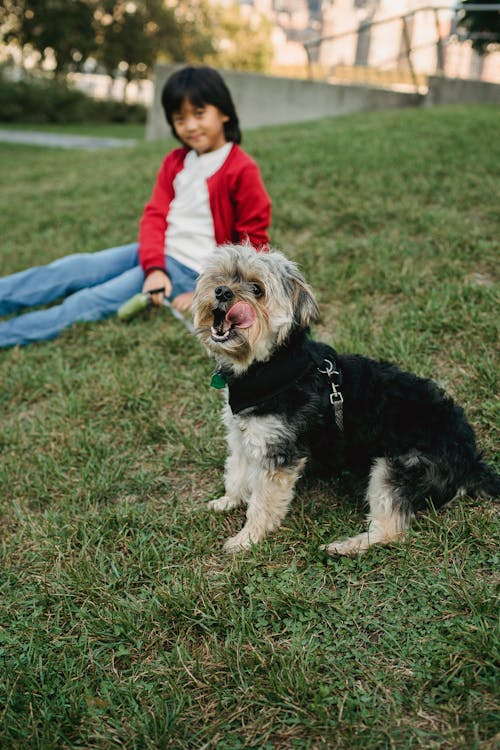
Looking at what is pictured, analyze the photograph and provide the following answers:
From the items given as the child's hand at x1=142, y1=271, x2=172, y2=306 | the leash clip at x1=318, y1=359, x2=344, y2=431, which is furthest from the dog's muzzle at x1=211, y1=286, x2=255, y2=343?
the child's hand at x1=142, y1=271, x2=172, y2=306

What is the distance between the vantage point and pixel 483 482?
2.85 meters

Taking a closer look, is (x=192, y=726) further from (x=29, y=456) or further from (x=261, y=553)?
(x=29, y=456)

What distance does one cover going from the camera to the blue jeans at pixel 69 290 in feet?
16.6

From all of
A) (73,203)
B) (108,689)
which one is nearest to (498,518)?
(108,689)

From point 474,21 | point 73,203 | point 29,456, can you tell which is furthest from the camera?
point 474,21

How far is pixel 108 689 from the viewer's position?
A: 2227 millimetres

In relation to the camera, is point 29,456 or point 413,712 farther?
point 29,456

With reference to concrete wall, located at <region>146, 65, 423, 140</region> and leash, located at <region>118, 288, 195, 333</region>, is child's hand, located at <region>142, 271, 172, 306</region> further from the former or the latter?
concrete wall, located at <region>146, 65, 423, 140</region>

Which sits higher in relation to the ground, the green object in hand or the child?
the child

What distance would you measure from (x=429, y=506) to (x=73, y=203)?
7995 mm

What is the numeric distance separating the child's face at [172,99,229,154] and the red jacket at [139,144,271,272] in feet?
0.60

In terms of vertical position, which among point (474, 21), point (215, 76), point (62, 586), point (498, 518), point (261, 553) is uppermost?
point (474, 21)

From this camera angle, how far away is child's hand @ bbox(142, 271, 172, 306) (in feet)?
15.4

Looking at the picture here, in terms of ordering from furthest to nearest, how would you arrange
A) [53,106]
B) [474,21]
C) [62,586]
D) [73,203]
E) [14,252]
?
[53,106]
[474,21]
[73,203]
[14,252]
[62,586]
